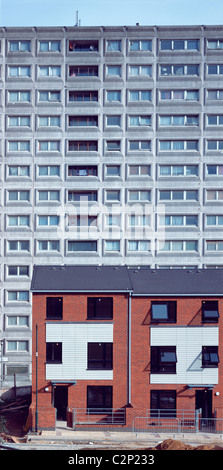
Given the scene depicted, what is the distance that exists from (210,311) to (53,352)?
10819mm

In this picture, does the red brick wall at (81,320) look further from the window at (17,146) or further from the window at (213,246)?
the window at (17,146)

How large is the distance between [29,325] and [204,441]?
93.6 feet

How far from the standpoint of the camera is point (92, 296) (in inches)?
1179

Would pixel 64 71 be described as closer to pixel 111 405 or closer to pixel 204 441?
pixel 111 405

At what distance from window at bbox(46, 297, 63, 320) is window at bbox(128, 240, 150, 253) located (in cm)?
2264

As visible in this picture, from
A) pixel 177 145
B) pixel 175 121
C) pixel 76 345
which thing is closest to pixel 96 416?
pixel 76 345

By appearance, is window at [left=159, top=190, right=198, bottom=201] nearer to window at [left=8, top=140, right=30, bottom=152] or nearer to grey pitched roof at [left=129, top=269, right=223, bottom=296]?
window at [left=8, top=140, right=30, bottom=152]

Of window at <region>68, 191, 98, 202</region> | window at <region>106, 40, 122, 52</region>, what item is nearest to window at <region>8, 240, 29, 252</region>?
window at <region>68, 191, 98, 202</region>

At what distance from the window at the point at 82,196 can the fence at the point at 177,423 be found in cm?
2856

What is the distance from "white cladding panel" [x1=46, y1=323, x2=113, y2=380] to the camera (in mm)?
29172

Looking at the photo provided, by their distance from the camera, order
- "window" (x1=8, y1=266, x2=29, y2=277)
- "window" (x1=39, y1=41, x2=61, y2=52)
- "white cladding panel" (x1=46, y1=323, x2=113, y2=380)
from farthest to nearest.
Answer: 1. "window" (x1=39, y1=41, x2=61, y2=52)
2. "window" (x1=8, y1=266, x2=29, y2=277)
3. "white cladding panel" (x1=46, y1=323, x2=113, y2=380)

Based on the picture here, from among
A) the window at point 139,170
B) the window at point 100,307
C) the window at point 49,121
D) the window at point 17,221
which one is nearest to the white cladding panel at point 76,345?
the window at point 100,307

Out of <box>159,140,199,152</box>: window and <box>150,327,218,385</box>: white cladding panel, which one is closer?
<box>150,327,218,385</box>: white cladding panel
